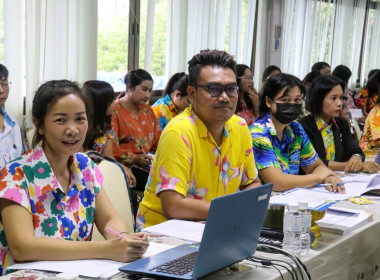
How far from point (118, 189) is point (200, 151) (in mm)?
356

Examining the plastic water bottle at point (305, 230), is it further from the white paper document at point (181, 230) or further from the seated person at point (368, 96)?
the seated person at point (368, 96)

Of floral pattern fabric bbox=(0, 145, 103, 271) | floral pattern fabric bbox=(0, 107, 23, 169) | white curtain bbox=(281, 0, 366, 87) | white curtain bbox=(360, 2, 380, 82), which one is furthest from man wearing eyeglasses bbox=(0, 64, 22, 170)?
white curtain bbox=(360, 2, 380, 82)

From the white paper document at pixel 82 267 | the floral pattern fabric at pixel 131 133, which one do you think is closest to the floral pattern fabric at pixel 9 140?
the floral pattern fabric at pixel 131 133

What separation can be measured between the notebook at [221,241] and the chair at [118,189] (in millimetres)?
599

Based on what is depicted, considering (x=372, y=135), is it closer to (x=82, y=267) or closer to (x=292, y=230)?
(x=292, y=230)

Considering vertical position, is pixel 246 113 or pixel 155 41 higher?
pixel 155 41

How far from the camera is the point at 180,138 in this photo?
2270mm

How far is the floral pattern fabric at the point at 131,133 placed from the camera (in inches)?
171

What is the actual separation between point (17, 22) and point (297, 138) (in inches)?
84.6

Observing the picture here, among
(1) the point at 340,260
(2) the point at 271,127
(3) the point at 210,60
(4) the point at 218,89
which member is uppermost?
(3) the point at 210,60

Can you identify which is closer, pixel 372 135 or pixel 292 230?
pixel 292 230

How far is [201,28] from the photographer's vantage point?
6.01m

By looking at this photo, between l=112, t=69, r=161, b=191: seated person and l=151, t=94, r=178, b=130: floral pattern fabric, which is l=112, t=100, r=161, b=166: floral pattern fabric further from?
l=151, t=94, r=178, b=130: floral pattern fabric

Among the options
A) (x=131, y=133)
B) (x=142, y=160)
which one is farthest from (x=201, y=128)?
(x=131, y=133)
